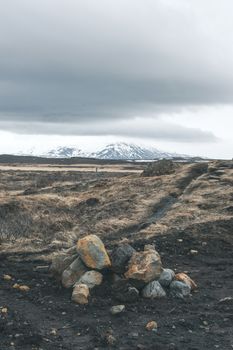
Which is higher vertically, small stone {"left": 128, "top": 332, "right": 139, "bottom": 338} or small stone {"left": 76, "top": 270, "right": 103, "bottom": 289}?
small stone {"left": 76, "top": 270, "right": 103, "bottom": 289}

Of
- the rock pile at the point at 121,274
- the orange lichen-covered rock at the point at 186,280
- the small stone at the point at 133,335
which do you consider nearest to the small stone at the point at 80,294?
the rock pile at the point at 121,274

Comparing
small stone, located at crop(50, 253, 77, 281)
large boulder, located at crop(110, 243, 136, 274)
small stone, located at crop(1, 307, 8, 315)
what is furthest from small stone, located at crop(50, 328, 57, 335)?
small stone, located at crop(50, 253, 77, 281)

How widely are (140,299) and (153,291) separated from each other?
585 mm

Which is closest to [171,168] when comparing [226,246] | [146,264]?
[226,246]

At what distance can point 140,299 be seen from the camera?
17.4m

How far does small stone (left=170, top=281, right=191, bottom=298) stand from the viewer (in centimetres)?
1801

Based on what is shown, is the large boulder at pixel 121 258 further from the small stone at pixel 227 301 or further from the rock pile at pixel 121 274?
the small stone at pixel 227 301

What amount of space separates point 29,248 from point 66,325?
11.3 m

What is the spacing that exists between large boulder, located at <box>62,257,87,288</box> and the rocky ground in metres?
0.31

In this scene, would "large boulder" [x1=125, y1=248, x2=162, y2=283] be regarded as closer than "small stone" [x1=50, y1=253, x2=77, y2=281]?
Yes

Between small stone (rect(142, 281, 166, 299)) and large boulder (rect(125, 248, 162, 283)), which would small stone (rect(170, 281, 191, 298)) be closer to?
small stone (rect(142, 281, 166, 299))

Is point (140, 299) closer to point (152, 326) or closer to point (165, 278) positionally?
point (165, 278)

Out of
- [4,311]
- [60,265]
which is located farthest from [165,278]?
[4,311]

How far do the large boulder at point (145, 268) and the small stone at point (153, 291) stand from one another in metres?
0.23
